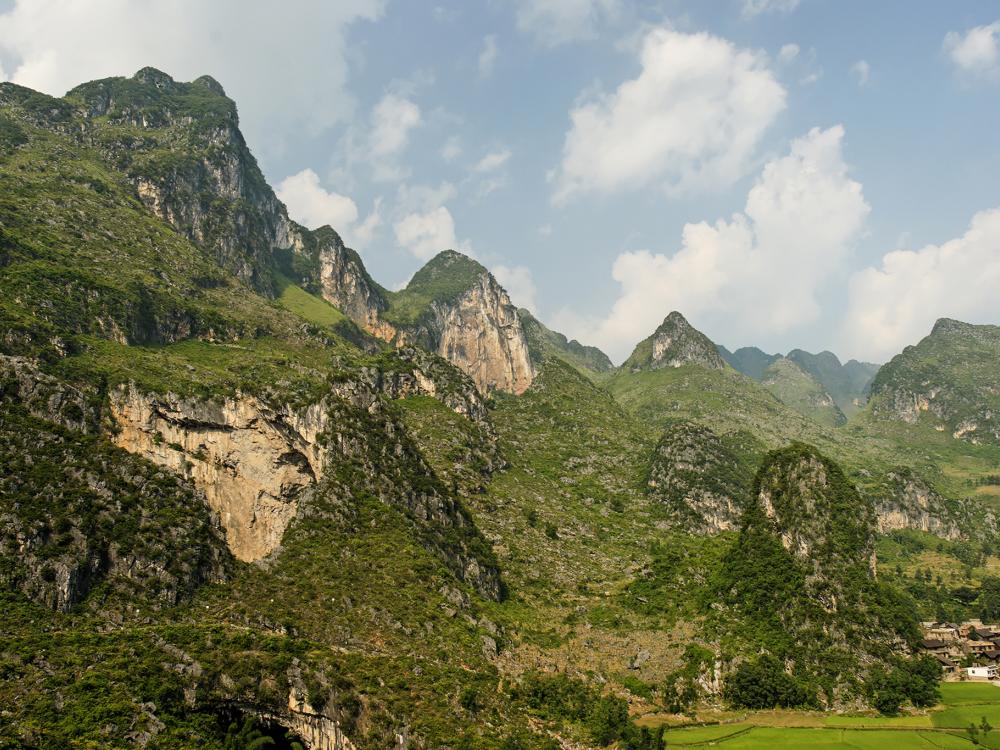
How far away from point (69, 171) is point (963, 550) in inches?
9732

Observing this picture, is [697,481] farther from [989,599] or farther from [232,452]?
[232,452]

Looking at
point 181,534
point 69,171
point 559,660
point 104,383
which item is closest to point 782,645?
point 559,660

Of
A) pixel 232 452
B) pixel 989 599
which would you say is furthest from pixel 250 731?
pixel 989 599

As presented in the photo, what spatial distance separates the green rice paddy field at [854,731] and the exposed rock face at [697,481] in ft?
243

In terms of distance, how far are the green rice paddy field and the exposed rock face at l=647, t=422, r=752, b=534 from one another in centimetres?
7399

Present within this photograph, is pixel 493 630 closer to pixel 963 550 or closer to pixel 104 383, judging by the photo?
pixel 104 383

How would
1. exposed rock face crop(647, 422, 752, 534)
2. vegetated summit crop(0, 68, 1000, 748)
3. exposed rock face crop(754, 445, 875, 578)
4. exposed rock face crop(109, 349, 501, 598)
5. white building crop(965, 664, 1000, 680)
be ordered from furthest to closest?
exposed rock face crop(647, 422, 752, 534) → exposed rock face crop(754, 445, 875, 578) → white building crop(965, 664, 1000, 680) → exposed rock face crop(109, 349, 501, 598) → vegetated summit crop(0, 68, 1000, 748)

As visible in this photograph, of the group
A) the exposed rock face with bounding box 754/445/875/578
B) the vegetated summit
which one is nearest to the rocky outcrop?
the vegetated summit

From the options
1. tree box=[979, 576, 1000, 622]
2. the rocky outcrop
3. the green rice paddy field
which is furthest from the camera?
tree box=[979, 576, 1000, 622]

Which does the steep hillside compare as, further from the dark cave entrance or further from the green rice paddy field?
the dark cave entrance

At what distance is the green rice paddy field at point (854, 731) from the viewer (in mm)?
70750

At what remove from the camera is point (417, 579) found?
83.9 m

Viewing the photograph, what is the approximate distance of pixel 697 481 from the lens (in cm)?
16262

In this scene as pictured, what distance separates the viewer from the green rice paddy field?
7075 centimetres
